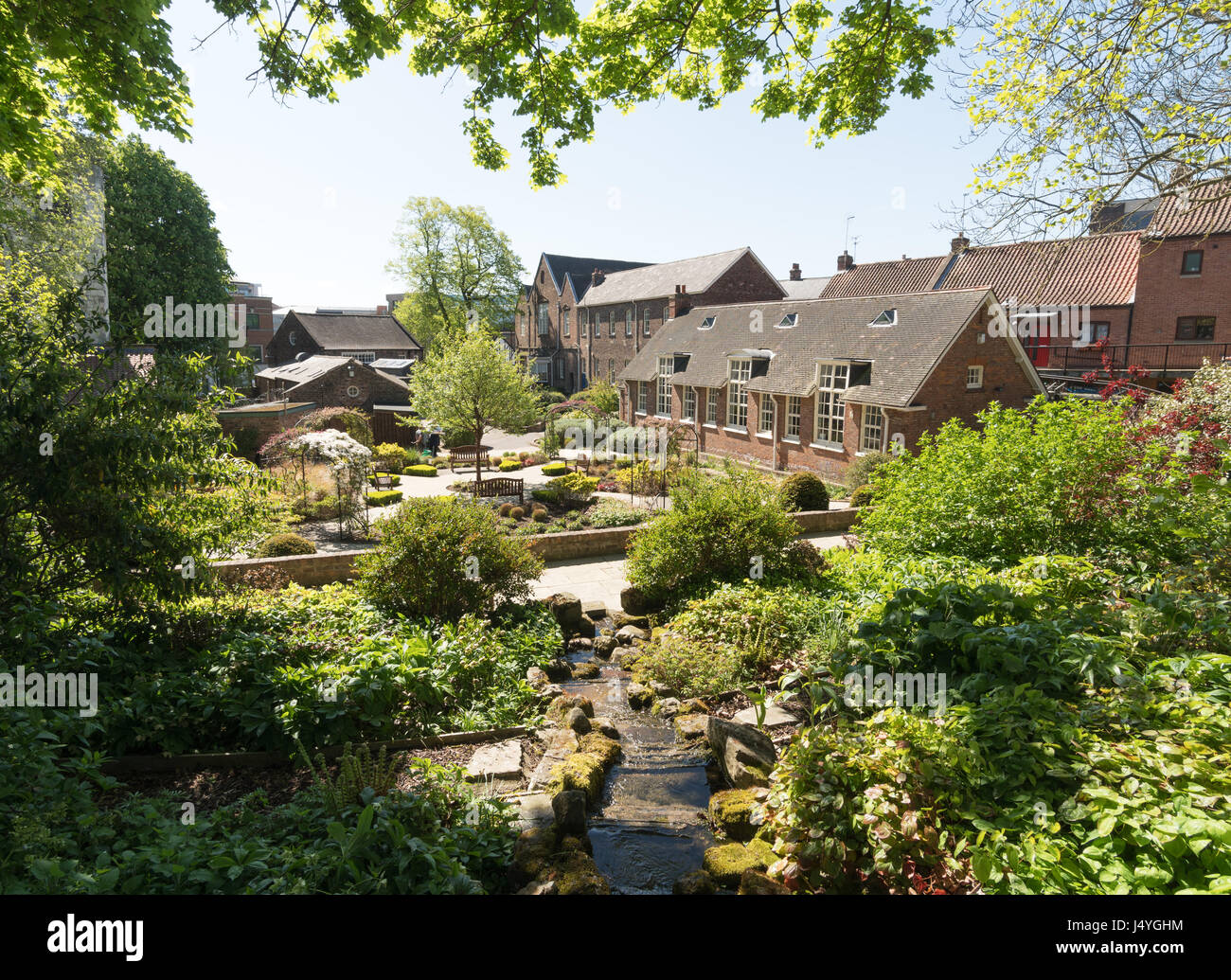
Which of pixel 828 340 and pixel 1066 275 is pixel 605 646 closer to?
pixel 828 340

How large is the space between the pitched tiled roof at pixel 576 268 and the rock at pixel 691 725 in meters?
53.0

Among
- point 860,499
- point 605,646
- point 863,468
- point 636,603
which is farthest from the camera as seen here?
point 863,468

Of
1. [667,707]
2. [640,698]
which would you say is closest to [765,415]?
[640,698]

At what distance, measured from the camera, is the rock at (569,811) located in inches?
210

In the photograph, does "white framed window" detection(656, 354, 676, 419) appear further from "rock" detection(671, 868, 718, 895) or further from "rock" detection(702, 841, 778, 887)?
"rock" detection(671, 868, 718, 895)

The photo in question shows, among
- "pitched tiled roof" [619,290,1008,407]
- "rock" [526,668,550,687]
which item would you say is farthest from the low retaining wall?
"pitched tiled roof" [619,290,1008,407]

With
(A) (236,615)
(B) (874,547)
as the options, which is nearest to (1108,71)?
(B) (874,547)

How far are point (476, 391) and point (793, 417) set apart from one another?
11.7m

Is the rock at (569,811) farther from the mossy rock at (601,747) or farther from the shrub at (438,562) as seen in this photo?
the shrub at (438,562)

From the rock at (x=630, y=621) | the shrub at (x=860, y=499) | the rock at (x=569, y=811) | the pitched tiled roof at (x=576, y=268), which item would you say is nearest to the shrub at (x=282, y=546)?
the rock at (x=630, y=621)

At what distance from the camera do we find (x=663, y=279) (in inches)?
1896

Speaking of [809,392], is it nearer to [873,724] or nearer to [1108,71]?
[1108,71]
